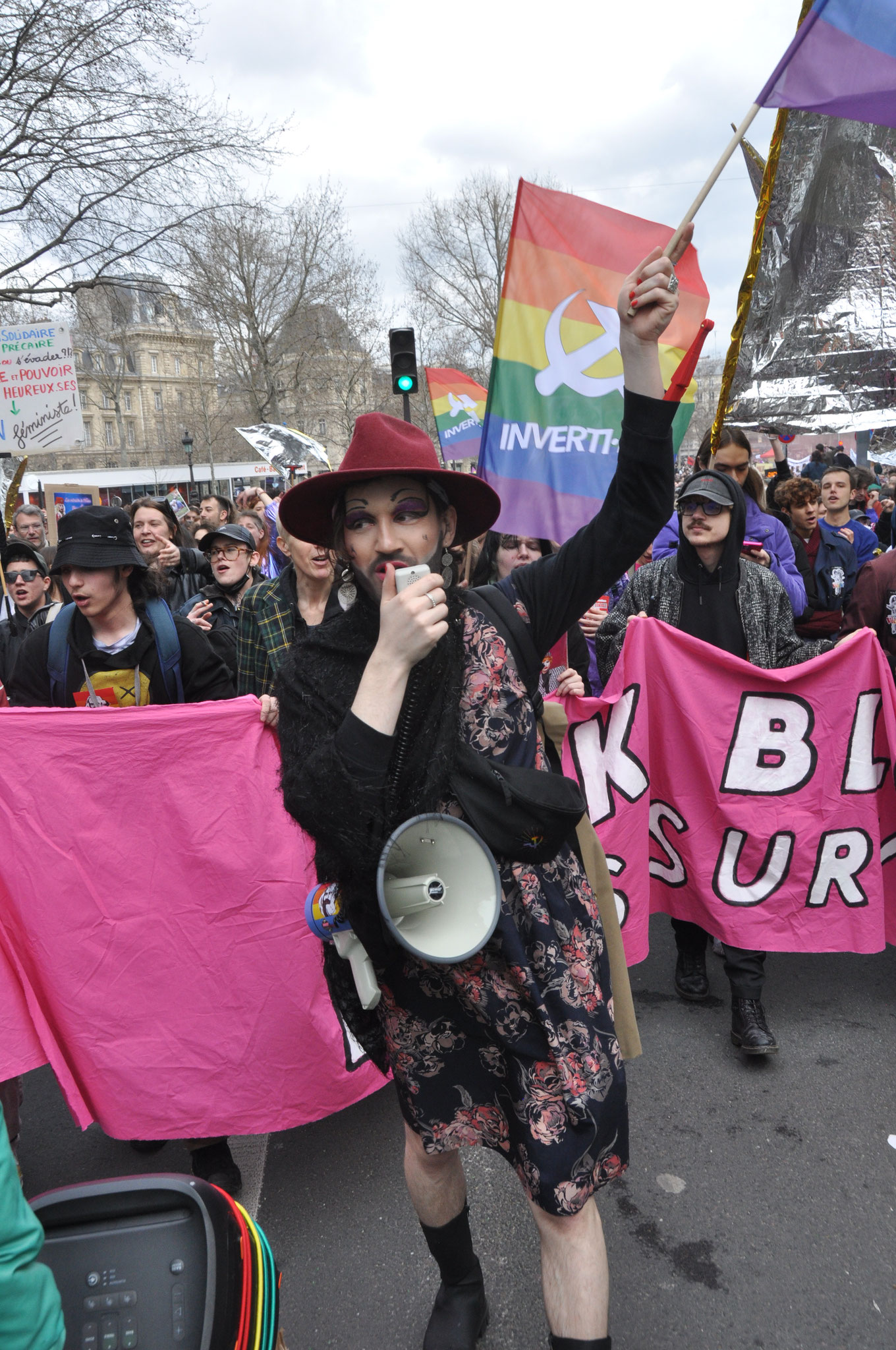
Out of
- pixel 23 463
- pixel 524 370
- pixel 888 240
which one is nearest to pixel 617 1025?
pixel 524 370

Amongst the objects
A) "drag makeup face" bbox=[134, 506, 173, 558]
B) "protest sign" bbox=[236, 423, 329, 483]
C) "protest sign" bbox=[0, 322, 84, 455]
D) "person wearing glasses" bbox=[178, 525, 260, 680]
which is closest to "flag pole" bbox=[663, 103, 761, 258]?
"person wearing glasses" bbox=[178, 525, 260, 680]

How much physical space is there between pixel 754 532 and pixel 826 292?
4.29 ft

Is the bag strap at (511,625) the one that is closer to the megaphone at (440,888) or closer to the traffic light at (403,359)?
the megaphone at (440,888)

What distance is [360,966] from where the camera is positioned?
1598mm

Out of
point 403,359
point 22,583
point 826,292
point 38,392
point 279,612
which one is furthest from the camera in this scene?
point 403,359

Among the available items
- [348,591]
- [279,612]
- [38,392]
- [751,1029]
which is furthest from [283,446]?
[348,591]

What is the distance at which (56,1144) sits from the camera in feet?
9.78

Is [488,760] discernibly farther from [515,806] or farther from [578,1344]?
[578,1344]

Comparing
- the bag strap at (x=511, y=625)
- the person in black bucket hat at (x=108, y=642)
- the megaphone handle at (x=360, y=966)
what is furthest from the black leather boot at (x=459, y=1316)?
the bag strap at (x=511, y=625)

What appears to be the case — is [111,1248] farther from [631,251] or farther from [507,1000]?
[631,251]

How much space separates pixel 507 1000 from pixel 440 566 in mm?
780

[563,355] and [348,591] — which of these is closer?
[348,591]

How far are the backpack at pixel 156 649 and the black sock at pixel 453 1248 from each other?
6.13 ft

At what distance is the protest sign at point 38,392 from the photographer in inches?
292
